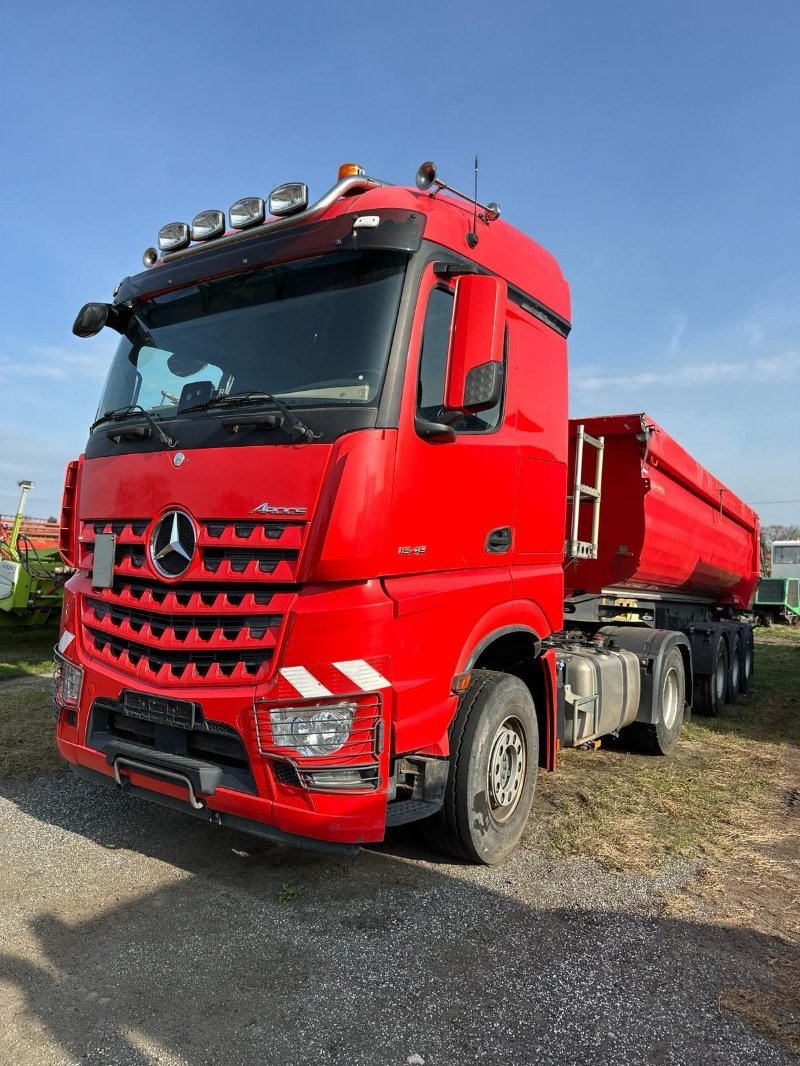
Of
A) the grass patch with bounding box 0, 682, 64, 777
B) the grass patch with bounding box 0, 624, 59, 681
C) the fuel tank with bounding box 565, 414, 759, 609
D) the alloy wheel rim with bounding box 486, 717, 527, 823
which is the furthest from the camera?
the grass patch with bounding box 0, 624, 59, 681

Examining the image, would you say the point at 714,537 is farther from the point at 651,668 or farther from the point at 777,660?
the point at 777,660

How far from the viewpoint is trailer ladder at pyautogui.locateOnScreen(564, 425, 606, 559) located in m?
5.58

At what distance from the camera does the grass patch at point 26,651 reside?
9023mm

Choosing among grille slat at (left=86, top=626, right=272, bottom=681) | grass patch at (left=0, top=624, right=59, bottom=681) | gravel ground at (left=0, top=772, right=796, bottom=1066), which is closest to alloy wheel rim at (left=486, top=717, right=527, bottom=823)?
gravel ground at (left=0, top=772, right=796, bottom=1066)

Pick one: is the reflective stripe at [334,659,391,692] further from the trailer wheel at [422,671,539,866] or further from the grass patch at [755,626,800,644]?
the grass patch at [755,626,800,644]

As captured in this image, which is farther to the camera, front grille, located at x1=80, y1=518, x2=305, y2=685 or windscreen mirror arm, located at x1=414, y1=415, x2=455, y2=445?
windscreen mirror arm, located at x1=414, y1=415, x2=455, y2=445

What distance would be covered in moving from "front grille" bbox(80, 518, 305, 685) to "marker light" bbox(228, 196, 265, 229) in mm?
1569

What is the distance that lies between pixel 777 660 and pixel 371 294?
1508 cm

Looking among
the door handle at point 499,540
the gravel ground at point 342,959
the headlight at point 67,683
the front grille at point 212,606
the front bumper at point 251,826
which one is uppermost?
the door handle at point 499,540

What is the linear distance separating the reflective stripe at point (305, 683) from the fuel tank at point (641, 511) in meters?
3.60

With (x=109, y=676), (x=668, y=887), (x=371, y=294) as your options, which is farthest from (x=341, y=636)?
(x=668, y=887)

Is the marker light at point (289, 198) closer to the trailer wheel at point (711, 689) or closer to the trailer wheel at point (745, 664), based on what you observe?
the trailer wheel at point (711, 689)

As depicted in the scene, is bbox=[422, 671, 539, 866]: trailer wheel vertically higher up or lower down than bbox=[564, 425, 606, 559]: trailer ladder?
lower down

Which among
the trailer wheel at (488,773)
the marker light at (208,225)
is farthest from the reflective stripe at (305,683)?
the marker light at (208,225)
